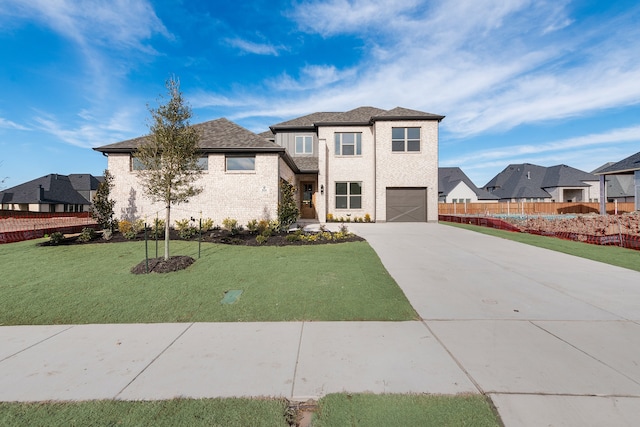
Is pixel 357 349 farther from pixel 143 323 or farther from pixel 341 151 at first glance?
pixel 341 151

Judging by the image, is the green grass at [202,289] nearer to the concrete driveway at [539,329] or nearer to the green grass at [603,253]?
the concrete driveway at [539,329]

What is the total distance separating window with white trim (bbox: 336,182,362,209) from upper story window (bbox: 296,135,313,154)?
13.6ft

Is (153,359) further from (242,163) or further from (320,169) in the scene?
(320,169)

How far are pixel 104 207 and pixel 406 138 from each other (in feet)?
60.4

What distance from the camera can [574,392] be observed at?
2.52 metres

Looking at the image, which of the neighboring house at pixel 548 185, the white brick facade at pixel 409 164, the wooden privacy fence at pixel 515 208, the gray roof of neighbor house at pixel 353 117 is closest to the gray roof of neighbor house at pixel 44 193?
the gray roof of neighbor house at pixel 353 117

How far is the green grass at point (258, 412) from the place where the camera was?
7.07ft

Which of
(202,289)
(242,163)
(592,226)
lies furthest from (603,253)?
(242,163)

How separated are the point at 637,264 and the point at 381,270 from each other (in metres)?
7.29

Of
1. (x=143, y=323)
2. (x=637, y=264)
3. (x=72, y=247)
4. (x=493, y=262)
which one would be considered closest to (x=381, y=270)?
(x=493, y=262)

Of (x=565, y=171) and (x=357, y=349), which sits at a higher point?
(x=565, y=171)

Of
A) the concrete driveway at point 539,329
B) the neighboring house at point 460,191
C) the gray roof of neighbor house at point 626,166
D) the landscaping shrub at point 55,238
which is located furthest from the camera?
the neighboring house at point 460,191

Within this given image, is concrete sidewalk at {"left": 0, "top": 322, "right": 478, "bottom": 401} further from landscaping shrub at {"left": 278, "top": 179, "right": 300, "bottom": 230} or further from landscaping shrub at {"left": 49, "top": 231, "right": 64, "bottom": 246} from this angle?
landscaping shrub at {"left": 278, "top": 179, "right": 300, "bottom": 230}

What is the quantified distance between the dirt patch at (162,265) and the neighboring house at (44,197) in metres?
31.4
